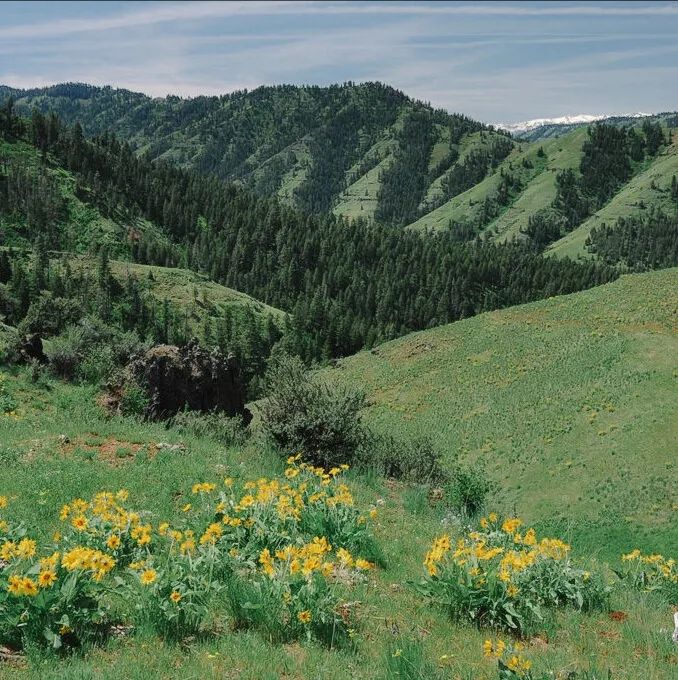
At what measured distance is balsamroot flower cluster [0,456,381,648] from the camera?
18.1 feet

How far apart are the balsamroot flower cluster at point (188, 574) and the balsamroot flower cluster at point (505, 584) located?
107cm

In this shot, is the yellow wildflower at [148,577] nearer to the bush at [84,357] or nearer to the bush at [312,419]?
the bush at [312,419]

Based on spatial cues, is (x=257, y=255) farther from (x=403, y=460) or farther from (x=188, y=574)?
(x=188, y=574)

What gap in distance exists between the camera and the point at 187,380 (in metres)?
29.7

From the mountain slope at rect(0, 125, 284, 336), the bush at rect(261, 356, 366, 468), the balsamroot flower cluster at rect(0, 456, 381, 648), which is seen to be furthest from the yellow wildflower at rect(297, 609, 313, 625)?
the mountain slope at rect(0, 125, 284, 336)

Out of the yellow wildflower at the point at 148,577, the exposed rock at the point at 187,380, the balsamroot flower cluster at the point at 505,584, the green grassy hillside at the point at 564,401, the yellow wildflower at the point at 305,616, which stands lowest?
the green grassy hillside at the point at 564,401

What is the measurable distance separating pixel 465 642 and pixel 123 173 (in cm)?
20557

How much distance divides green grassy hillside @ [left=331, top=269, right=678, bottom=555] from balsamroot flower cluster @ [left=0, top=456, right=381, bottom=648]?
25426 mm

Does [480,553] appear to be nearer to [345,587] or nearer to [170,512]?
[345,587]

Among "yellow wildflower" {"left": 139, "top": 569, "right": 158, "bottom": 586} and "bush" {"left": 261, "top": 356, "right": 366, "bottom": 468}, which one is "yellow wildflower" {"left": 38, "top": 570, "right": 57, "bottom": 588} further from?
"bush" {"left": 261, "top": 356, "right": 366, "bottom": 468}

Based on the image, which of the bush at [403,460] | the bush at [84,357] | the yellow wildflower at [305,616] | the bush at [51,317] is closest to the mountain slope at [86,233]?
the bush at [51,317]

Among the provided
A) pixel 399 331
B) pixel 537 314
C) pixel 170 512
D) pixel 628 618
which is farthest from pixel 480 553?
pixel 399 331

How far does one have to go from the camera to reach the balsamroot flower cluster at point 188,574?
5.53 m

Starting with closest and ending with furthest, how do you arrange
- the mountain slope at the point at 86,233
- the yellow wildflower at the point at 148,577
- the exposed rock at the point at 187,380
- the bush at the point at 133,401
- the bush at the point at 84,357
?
the yellow wildflower at the point at 148,577, the bush at the point at 133,401, the exposed rock at the point at 187,380, the bush at the point at 84,357, the mountain slope at the point at 86,233
